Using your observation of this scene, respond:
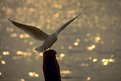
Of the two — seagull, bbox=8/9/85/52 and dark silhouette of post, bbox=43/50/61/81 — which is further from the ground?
seagull, bbox=8/9/85/52

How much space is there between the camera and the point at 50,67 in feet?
13.5

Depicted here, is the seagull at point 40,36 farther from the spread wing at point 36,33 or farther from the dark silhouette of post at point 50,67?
the dark silhouette of post at point 50,67

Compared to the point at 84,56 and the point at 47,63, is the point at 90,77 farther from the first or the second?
the point at 47,63

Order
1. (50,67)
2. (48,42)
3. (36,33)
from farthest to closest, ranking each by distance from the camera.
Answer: (36,33)
(48,42)
(50,67)

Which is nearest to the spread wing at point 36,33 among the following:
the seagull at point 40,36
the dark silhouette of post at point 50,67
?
the seagull at point 40,36

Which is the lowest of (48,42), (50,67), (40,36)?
(50,67)

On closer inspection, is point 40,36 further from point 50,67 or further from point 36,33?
point 50,67

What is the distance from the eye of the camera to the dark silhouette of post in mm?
4039

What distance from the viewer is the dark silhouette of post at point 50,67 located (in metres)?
4.04

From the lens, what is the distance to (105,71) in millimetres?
51938

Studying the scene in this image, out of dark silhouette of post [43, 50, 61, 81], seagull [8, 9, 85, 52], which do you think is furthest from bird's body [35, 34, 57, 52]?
dark silhouette of post [43, 50, 61, 81]

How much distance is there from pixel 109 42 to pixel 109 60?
16.3 ft

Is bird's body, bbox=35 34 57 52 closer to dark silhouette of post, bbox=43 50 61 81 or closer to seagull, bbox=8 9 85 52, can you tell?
seagull, bbox=8 9 85 52

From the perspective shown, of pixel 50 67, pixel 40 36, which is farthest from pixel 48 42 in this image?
pixel 50 67
